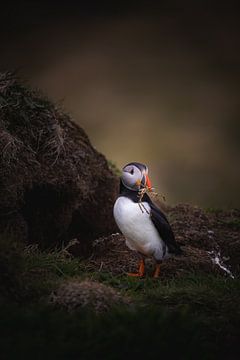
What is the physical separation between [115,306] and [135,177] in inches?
53.4

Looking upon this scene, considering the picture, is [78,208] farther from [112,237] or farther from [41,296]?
[41,296]

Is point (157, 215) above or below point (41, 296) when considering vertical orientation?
above

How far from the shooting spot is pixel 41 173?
539cm

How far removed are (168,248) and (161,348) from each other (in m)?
2.03

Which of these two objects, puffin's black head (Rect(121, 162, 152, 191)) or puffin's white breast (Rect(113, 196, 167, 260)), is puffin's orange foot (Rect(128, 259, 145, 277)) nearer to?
puffin's white breast (Rect(113, 196, 167, 260))

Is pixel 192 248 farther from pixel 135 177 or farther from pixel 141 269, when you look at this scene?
pixel 135 177

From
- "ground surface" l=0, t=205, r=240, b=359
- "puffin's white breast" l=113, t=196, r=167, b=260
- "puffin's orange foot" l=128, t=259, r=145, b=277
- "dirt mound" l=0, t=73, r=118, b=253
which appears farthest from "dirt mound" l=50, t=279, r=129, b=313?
"dirt mound" l=0, t=73, r=118, b=253

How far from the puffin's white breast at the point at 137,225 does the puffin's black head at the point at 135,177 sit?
0.39 ft

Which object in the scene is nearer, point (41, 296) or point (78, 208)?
point (41, 296)

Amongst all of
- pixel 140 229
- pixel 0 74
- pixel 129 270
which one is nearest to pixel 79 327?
pixel 140 229

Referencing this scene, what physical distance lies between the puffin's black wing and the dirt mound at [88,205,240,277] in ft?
0.72

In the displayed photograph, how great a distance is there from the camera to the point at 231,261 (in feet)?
18.9

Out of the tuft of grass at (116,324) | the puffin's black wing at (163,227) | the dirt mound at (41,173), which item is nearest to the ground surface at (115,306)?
the tuft of grass at (116,324)

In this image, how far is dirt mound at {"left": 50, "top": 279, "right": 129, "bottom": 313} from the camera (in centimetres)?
377
